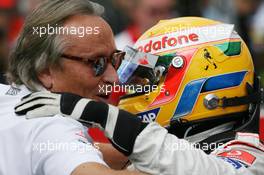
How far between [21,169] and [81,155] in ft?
0.94

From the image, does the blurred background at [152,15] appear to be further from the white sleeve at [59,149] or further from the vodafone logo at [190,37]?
the white sleeve at [59,149]

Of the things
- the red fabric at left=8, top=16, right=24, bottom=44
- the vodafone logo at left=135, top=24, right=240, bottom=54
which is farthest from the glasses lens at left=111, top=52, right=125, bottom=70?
the red fabric at left=8, top=16, right=24, bottom=44

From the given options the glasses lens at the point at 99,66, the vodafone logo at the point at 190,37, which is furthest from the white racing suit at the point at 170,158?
the vodafone logo at the point at 190,37

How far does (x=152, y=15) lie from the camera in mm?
5996

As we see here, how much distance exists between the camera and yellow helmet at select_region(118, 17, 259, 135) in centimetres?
356

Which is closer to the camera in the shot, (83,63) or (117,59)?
(83,63)

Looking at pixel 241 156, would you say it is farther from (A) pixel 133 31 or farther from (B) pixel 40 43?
(A) pixel 133 31

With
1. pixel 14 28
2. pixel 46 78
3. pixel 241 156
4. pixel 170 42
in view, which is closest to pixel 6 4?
pixel 14 28

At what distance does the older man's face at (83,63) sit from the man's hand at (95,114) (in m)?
0.25

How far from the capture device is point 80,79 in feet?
10.7

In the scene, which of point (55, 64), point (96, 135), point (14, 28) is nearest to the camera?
point (55, 64)

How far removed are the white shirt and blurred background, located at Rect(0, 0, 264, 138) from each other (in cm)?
263

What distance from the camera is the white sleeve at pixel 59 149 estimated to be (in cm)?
278

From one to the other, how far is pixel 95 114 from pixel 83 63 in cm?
35
